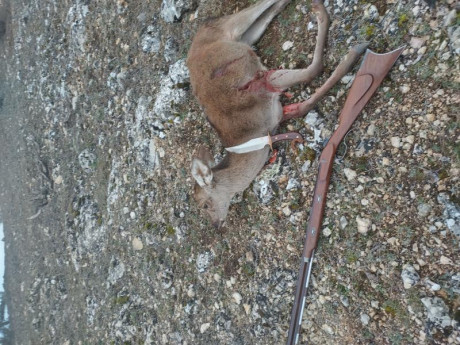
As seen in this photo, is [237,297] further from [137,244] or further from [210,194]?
[137,244]

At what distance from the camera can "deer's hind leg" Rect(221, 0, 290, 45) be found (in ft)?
13.9

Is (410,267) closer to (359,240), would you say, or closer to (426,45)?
(359,240)

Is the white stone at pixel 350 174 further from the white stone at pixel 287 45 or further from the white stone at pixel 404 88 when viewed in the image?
the white stone at pixel 287 45

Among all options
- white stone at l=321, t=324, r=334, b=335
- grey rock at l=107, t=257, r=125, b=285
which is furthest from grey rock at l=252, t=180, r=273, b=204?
grey rock at l=107, t=257, r=125, b=285

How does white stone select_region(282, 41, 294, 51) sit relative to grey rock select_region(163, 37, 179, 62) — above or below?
below

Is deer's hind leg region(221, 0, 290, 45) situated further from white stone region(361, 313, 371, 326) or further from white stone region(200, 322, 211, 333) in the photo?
white stone region(200, 322, 211, 333)

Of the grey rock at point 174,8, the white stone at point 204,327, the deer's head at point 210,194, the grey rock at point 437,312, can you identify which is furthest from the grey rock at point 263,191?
the grey rock at point 174,8

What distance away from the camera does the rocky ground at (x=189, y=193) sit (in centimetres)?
310

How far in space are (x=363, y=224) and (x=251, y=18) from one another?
7.83 ft

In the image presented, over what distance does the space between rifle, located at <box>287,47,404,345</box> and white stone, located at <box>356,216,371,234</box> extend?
0.35m

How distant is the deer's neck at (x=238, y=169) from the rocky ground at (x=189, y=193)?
0.11 metres

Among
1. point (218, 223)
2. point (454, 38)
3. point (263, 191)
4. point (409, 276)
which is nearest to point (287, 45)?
point (263, 191)

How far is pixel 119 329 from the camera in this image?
597cm

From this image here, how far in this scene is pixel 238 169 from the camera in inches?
173
